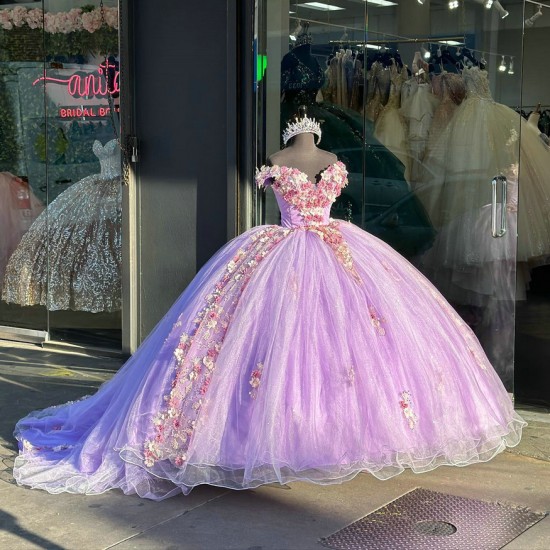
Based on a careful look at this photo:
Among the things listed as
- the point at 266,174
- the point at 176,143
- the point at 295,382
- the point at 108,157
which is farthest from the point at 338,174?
the point at 108,157

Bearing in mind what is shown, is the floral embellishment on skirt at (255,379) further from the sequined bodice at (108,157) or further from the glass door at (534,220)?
the sequined bodice at (108,157)

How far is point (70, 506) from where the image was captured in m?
4.62

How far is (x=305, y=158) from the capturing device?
17.4ft

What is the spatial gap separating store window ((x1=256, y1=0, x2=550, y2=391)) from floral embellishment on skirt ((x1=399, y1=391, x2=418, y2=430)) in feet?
5.67

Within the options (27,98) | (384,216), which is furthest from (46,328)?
(384,216)

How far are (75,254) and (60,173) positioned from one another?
0.68 m

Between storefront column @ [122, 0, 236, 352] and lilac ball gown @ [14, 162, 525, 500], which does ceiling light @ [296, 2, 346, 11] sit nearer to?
storefront column @ [122, 0, 236, 352]

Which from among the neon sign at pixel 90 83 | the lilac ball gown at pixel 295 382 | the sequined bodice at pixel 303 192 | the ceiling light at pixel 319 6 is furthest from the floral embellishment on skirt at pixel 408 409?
the neon sign at pixel 90 83

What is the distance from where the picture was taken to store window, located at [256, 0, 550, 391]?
6.00 m

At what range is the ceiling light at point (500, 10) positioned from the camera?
19.5 ft

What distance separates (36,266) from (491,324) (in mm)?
4102

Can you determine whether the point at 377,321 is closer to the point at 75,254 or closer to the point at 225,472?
the point at 225,472

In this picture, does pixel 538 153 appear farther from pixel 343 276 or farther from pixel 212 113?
pixel 212 113

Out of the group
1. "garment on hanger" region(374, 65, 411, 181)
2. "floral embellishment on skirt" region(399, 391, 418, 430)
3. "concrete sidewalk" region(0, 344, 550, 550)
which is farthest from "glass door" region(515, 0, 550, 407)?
"floral embellishment on skirt" region(399, 391, 418, 430)
